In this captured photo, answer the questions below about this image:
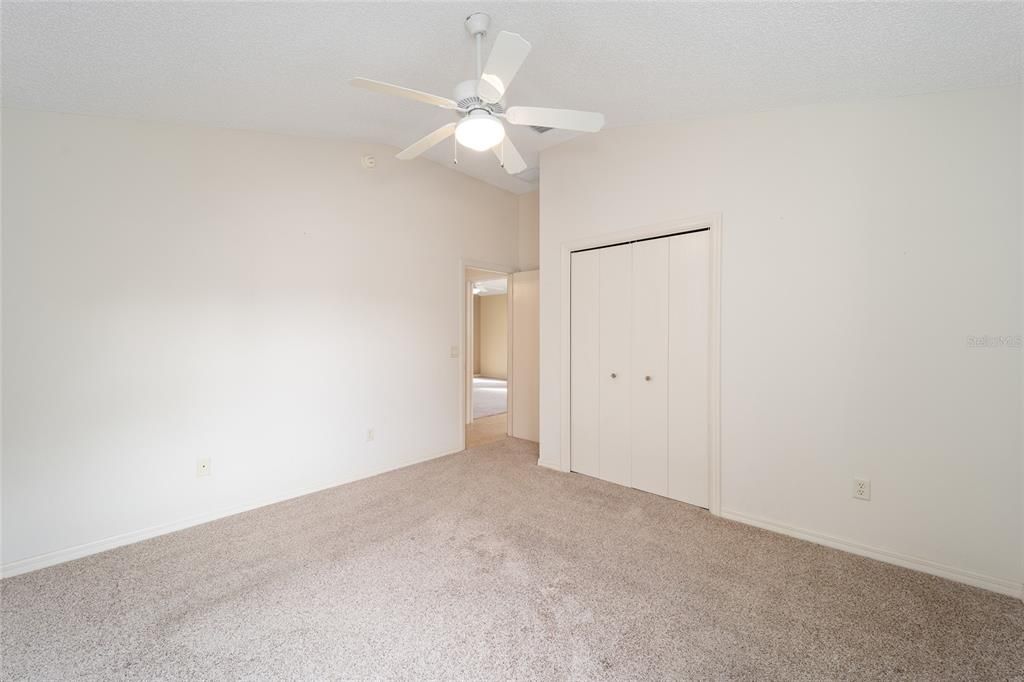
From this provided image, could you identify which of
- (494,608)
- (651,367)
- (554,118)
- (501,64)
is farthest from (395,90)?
(651,367)

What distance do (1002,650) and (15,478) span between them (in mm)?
4406

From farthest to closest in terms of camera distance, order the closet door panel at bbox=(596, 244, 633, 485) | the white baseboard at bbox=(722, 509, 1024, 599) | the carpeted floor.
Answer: the carpeted floor < the closet door panel at bbox=(596, 244, 633, 485) < the white baseboard at bbox=(722, 509, 1024, 599)

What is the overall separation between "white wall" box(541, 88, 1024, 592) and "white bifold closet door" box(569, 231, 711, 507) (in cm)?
20

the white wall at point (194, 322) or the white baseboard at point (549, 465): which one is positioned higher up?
the white wall at point (194, 322)

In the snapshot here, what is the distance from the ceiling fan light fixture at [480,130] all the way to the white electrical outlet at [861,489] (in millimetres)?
2569

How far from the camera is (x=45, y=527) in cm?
207

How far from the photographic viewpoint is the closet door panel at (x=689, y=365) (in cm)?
265

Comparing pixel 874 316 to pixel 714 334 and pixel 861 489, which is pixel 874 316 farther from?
pixel 861 489

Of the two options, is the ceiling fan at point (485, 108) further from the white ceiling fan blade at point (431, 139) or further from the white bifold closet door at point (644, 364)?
the white bifold closet door at point (644, 364)

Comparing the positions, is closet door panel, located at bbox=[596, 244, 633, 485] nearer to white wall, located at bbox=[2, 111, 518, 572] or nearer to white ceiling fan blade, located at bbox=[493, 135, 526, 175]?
white ceiling fan blade, located at bbox=[493, 135, 526, 175]

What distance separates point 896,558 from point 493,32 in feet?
10.7

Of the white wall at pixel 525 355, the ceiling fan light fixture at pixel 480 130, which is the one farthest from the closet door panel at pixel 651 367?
the ceiling fan light fixture at pixel 480 130

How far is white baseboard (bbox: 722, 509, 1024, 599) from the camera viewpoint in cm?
183

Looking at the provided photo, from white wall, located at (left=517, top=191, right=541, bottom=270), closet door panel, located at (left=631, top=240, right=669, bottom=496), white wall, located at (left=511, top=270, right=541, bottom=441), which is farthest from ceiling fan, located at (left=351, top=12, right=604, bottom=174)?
white wall, located at (left=517, top=191, right=541, bottom=270)
